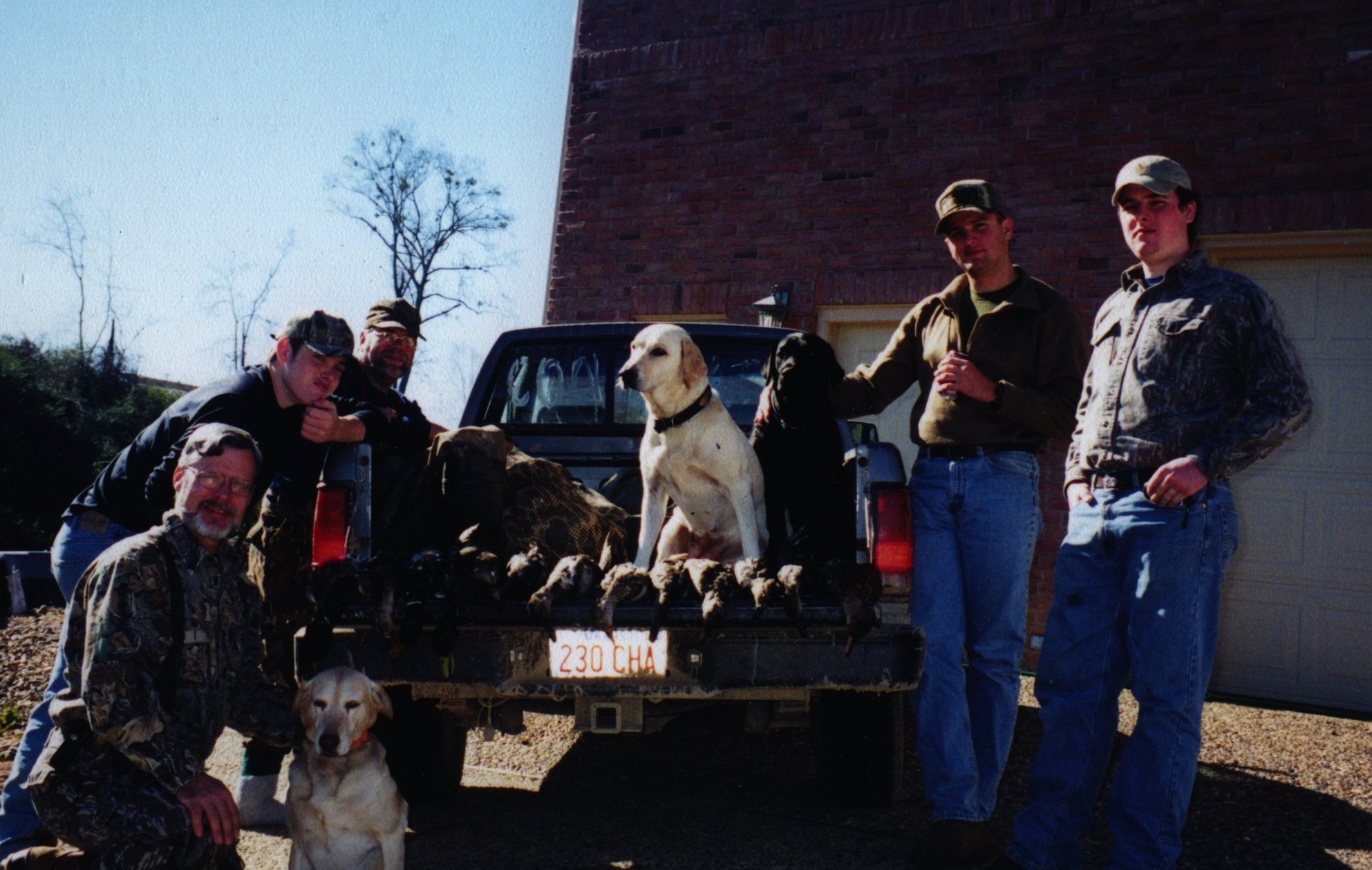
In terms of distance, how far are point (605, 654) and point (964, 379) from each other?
1432 mm

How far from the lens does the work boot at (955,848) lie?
3496mm

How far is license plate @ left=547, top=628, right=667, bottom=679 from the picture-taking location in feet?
10.9

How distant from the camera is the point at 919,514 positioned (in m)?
3.82

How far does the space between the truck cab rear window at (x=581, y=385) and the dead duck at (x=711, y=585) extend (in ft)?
4.56

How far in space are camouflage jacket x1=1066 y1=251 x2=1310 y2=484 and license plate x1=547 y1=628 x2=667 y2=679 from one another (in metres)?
1.43

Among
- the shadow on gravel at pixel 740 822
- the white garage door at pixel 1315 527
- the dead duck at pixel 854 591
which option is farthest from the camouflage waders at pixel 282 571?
the white garage door at pixel 1315 527

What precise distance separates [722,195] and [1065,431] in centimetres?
541

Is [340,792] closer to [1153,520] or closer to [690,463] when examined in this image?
[690,463]

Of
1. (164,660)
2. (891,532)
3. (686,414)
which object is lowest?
(164,660)

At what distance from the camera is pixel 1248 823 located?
13.8 ft

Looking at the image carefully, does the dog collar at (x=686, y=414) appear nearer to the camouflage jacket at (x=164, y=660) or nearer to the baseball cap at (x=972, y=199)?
the baseball cap at (x=972, y=199)

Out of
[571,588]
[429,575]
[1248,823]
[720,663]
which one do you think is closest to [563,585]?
[571,588]

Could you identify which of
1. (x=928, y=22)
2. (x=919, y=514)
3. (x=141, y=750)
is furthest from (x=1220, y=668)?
(x=141, y=750)

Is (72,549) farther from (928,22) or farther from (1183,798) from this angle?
(928,22)
